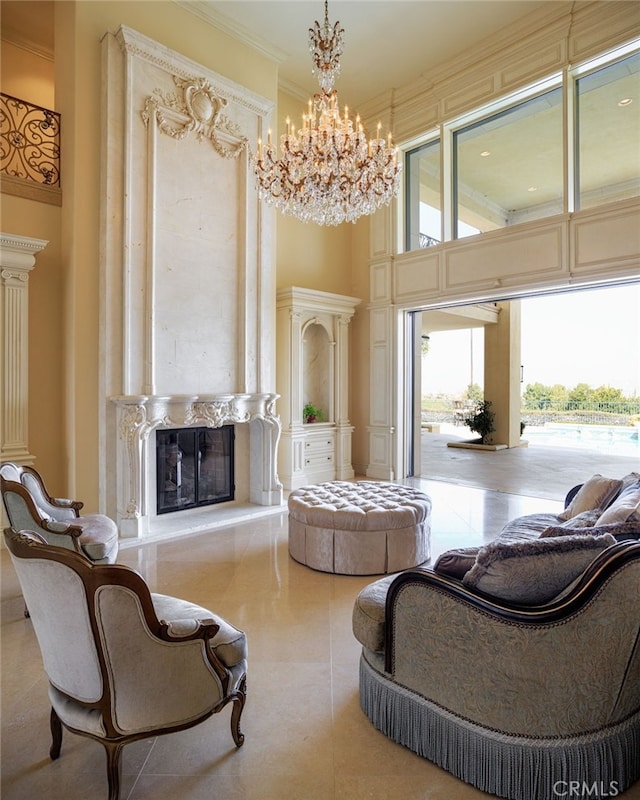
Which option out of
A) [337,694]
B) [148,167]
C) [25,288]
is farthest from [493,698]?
[148,167]

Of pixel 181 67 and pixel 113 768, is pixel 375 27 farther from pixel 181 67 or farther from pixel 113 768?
pixel 113 768

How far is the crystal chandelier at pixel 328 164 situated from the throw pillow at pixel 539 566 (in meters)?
3.33

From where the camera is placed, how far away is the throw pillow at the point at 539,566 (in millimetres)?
1717

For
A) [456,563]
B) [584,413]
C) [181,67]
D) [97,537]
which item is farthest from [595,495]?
[584,413]

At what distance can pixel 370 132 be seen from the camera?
7699mm

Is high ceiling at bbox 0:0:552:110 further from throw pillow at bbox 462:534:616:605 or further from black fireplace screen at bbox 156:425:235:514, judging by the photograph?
throw pillow at bbox 462:534:616:605

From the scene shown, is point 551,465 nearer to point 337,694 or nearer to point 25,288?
point 337,694

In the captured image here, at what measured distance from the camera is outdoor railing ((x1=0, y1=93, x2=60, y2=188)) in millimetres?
4664

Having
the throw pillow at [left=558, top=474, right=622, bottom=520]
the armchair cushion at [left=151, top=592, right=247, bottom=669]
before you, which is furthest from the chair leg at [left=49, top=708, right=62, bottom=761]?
the throw pillow at [left=558, top=474, right=622, bottom=520]

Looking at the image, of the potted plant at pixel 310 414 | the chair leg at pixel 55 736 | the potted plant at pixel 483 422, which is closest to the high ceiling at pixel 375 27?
the potted plant at pixel 310 414

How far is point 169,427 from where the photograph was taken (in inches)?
209

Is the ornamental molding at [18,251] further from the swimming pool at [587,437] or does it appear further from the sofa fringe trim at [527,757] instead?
the swimming pool at [587,437]

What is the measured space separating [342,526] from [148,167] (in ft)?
13.5

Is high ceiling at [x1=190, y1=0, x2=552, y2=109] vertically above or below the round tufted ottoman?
above
